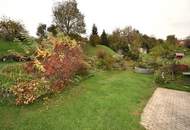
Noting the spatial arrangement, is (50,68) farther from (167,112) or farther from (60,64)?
(167,112)

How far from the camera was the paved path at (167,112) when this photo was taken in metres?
7.61

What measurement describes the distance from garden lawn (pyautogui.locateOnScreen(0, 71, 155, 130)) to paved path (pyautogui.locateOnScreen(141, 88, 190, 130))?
16.1 inches

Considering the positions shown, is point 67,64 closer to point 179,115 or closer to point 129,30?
point 179,115

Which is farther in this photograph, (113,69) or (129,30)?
(129,30)

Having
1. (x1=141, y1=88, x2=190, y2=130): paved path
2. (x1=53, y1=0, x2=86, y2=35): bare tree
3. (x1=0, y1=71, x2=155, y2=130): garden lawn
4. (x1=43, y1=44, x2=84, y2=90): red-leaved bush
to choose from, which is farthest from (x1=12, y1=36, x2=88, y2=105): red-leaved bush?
(x1=53, y1=0, x2=86, y2=35): bare tree

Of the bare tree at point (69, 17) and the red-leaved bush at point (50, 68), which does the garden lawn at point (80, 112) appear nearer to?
the red-leaved bush at point (50, 68)

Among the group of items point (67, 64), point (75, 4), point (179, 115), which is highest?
point (75, 4)

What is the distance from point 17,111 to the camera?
25.5ft

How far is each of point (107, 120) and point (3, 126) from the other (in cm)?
378

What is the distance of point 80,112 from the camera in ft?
26.2

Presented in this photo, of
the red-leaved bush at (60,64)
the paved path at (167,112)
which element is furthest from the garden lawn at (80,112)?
the red-leaved bush at (60,64)

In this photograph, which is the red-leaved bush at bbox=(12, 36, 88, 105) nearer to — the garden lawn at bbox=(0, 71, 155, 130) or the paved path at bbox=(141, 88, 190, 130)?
the garden lawn at bbox=(0, 71, 155, 130)

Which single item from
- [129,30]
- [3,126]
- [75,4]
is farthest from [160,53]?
[3,126]

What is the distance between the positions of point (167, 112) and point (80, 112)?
422 centimetres
